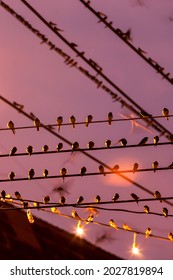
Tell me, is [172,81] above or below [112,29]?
below

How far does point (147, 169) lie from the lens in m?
Result: 11.0

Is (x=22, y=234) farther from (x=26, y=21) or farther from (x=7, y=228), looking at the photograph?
(x=26, y=21)

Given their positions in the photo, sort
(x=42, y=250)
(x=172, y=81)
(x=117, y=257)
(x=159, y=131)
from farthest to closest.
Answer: (x=117, y=257) < (x=42, y=250) < (x=159, y=131) < (x=172, y=81)

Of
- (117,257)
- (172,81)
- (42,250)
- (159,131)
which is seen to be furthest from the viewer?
(117,257)

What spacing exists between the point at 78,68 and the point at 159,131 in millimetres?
1852

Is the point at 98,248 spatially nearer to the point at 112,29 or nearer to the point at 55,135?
the point at 55,135

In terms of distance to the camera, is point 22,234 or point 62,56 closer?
point 62,56

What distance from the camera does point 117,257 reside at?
24.8m

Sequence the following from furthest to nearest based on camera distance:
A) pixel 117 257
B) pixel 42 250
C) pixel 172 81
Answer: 1. pixel 117 257
2. pixel 42 250
3. pixel 172 81
